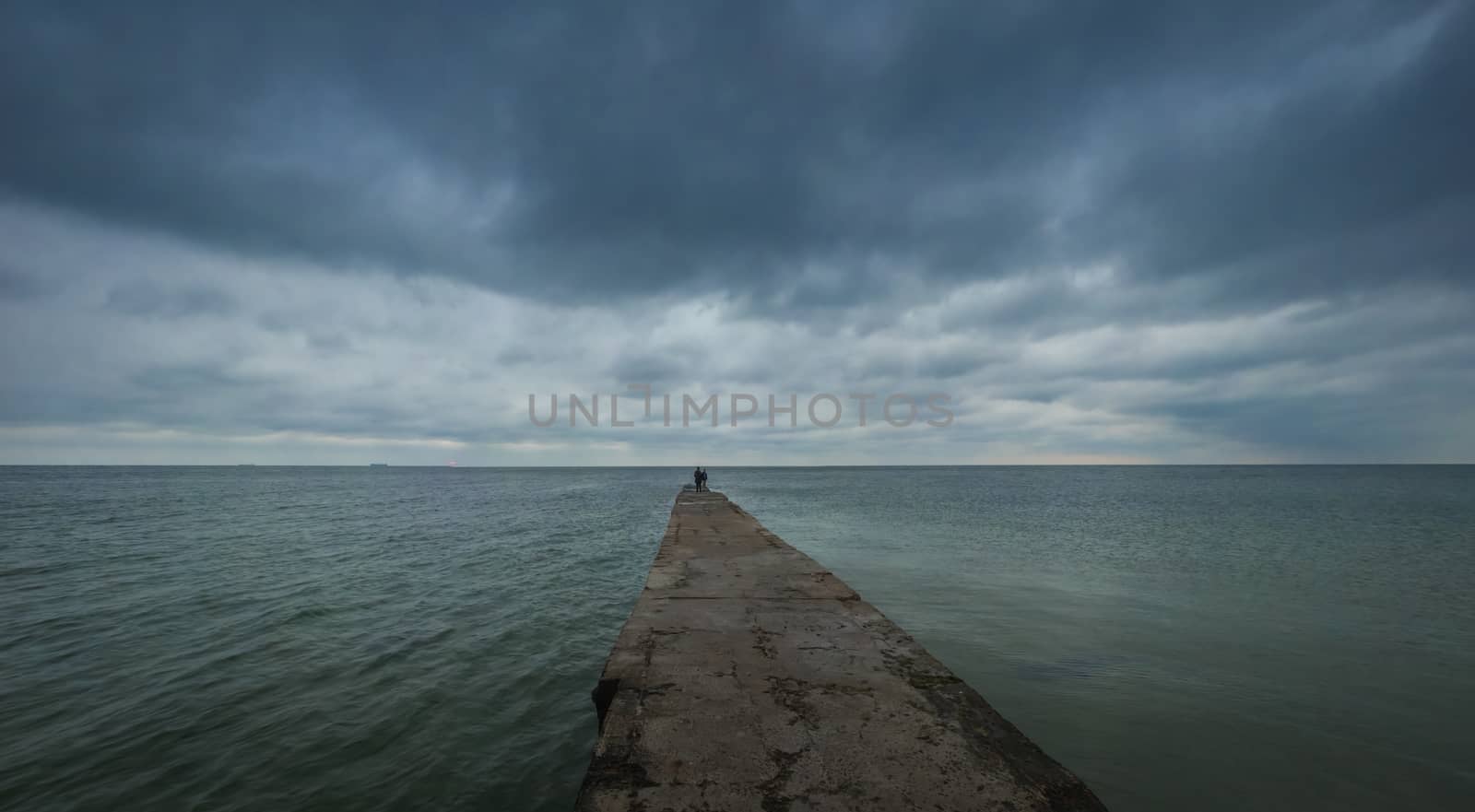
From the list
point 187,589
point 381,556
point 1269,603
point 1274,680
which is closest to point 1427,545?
point 1269,603

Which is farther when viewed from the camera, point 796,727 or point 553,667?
point 553,667

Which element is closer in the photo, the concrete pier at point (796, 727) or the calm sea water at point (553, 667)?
the concrete pier at point (796, 727)

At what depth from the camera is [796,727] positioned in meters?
3.86

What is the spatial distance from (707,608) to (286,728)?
15.3ft

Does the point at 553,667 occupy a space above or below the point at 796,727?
below

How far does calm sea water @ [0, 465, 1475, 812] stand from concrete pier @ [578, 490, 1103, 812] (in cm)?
142

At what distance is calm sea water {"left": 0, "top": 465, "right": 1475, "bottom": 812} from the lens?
4961mm

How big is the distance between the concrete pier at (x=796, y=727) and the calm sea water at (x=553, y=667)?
1421 millimetres

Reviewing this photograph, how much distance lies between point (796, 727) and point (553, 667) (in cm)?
503

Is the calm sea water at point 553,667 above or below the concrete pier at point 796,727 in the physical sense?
below

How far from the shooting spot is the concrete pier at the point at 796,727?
10.1 ft

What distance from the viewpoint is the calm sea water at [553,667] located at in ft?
16.3

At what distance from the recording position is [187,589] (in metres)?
12.2

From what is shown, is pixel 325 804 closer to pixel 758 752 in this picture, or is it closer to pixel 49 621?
pixel 758 752
